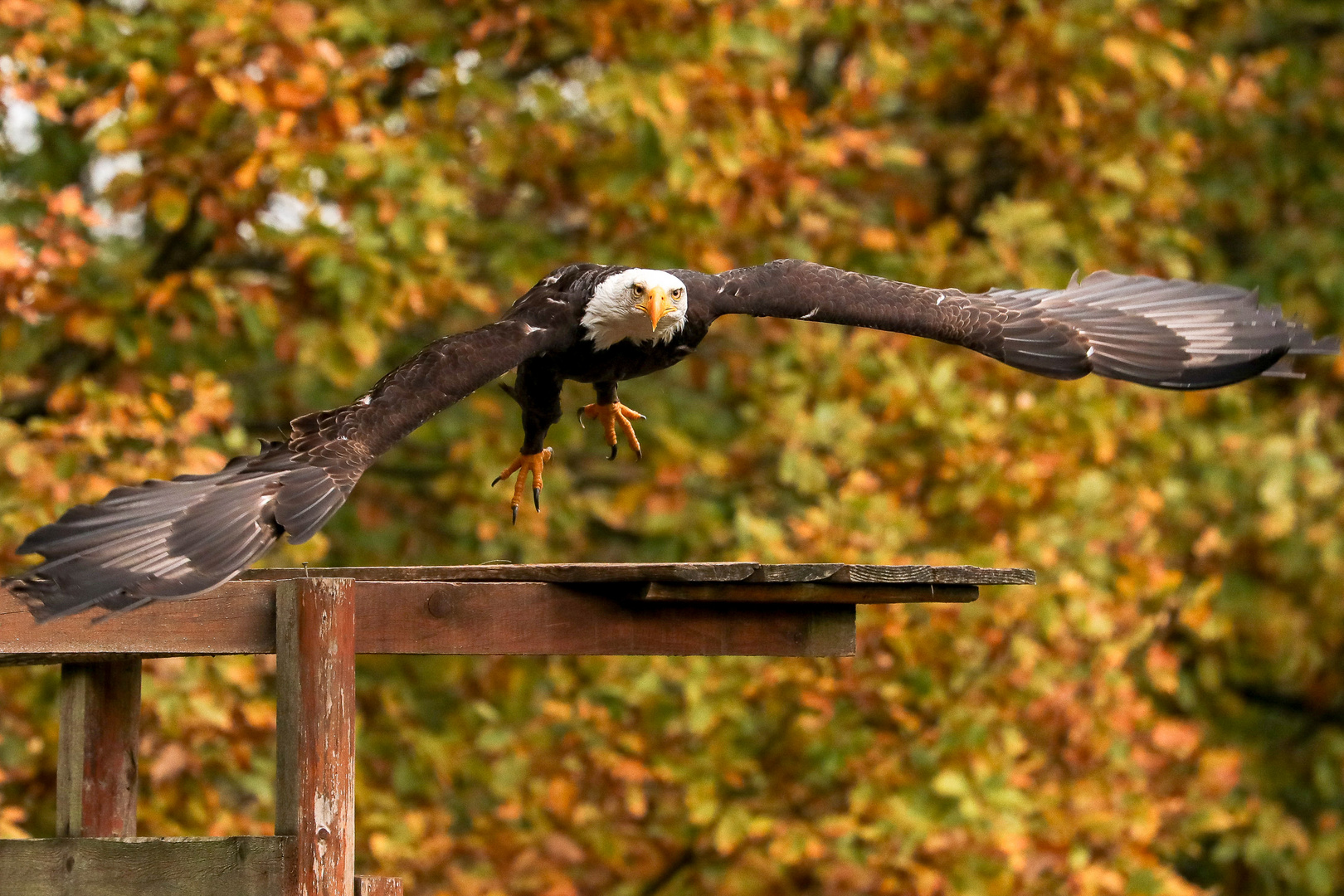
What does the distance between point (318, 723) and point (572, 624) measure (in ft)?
2.53

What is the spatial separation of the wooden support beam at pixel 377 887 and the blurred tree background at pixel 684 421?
9.36 ft

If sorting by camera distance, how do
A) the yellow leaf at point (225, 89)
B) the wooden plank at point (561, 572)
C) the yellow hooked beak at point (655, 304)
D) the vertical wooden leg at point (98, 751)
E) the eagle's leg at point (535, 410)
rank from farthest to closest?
the yellow leaf at point (225, 89), the eagle's leg at point (535, 410), the yellow hooked beak at point (655, 304), the vertical wooden leg at point (98, 751), the wooden plank at point (561, 572)

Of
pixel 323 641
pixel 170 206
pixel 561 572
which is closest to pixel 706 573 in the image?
pixel 561 572

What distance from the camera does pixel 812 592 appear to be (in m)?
5.09

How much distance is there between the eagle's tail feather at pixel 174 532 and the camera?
14.4 ft

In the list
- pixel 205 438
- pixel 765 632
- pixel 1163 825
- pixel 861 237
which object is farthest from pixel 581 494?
pixel 765 632

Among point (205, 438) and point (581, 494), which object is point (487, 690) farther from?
point (205, 438)

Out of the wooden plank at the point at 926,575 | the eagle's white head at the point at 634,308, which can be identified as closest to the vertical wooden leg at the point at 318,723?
the wooden plank at the point at 926,575

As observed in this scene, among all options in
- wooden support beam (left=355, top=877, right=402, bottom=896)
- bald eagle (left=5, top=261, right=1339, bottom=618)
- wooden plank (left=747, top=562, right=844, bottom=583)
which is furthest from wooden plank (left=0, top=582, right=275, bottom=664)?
wooden plank (left=747, top=562, right=844, bottom=583)

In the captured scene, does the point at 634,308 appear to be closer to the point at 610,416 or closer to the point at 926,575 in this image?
the point at 610,416

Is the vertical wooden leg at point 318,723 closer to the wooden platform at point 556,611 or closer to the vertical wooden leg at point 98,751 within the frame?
the wooden platform at point 556,611

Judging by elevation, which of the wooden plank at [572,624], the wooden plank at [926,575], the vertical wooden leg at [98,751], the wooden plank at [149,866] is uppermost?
the wooden plank at [926,575]

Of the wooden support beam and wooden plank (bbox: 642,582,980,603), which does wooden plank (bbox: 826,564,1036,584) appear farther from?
the wooden support beam

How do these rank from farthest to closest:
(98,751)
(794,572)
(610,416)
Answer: (610,416)
(98,751)
(794,572)
